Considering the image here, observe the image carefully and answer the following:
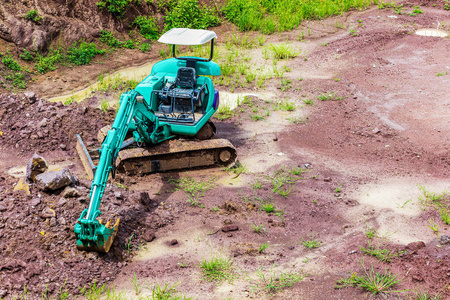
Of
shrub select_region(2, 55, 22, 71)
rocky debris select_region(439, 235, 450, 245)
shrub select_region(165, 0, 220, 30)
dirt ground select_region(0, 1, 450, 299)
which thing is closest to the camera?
dirt ground select_region(0, 1, 450, 299)

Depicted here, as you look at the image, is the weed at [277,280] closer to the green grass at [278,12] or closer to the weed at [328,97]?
the weed at [328,97]

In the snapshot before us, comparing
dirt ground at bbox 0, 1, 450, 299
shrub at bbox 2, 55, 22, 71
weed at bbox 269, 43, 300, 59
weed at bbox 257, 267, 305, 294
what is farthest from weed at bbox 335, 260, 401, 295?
shrub at bbox 2, 55, 22, 71

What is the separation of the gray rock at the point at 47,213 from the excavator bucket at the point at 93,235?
71 cm

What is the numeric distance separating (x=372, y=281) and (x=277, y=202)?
237 centimetres

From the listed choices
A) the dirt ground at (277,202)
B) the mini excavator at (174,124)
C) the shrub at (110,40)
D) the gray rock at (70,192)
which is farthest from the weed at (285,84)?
the gray rock at (70,192)

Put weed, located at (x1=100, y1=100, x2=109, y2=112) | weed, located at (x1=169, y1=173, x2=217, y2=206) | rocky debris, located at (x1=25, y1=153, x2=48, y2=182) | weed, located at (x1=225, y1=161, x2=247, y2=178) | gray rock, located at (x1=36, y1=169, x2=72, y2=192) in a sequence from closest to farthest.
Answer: gray rock, located at (x1=36, y1=169, x2=72, y2=192), rocky debris, located at (x1=25, y1=153, x2=48, y2=182), weed, located at (x1=169, y1=173, x2=217, y2=206), weed, located at (x1=225, y1=161, x2=247, y2=178), weed, located at (x1=100, y1=100, x2=109, y2=112)

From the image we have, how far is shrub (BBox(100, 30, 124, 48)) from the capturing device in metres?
14.3

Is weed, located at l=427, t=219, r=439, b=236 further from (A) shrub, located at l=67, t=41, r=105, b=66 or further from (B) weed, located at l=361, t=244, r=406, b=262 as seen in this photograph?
(A) shrub, located at l=67, t=41, r=105, b=66

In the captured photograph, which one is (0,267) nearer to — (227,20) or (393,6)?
(227,20)

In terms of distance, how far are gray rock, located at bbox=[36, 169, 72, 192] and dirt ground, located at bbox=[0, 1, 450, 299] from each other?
13 cm

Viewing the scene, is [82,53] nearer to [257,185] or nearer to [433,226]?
[257,185]

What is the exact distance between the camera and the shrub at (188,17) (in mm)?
15625

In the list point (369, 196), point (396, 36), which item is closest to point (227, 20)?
point (396, 36)

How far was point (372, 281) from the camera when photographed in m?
5.50
